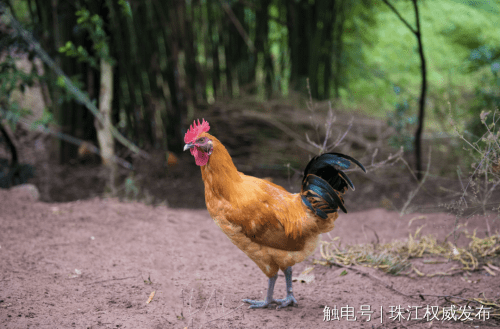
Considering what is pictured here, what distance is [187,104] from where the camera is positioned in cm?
557

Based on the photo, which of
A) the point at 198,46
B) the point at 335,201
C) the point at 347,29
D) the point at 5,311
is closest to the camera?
the point at 5,311

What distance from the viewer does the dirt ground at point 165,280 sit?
223 centimetres

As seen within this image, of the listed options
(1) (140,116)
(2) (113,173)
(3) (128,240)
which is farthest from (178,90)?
(3) (128,240)

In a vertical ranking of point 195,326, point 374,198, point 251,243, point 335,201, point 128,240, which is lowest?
point 374,198

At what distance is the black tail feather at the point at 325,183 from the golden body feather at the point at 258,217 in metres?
0.06

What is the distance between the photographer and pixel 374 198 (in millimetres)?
5145

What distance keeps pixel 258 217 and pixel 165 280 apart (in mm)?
949

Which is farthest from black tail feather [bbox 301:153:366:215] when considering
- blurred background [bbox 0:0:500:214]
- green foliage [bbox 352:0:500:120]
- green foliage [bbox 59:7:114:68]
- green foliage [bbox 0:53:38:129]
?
green foliage [bbox 352:0:500:120]

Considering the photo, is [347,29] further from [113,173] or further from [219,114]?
[113,173]

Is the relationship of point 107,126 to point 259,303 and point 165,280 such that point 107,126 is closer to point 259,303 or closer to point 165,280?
point 165,280

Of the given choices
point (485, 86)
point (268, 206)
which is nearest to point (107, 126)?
point (268, 206)

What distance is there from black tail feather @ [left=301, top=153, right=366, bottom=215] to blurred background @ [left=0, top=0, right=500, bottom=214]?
7.77 ft

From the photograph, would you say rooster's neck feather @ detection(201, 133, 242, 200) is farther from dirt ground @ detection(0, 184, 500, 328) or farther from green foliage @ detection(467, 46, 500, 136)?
green foliage @ detection(467, 46, 500, 136)

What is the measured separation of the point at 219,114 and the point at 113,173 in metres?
1.74
